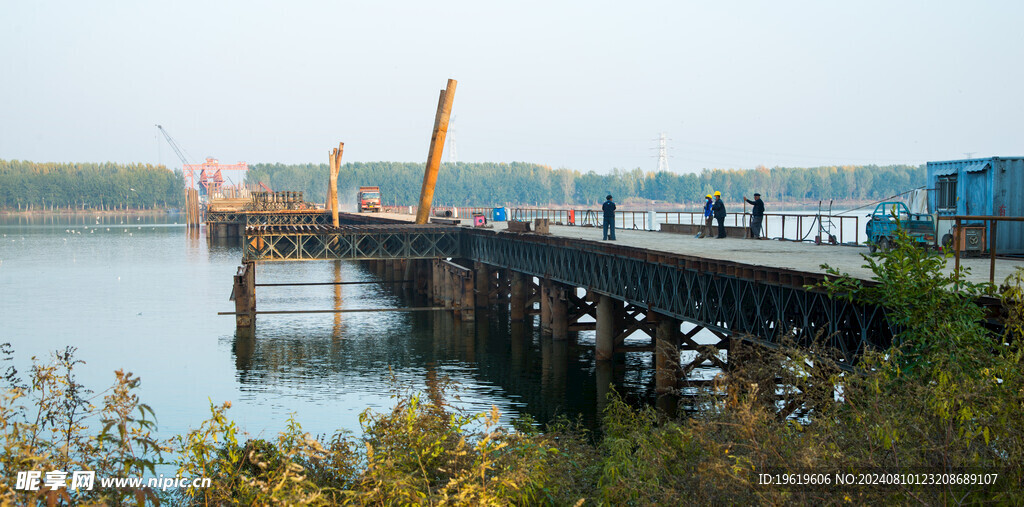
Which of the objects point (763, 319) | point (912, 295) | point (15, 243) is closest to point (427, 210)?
point (763, 319)

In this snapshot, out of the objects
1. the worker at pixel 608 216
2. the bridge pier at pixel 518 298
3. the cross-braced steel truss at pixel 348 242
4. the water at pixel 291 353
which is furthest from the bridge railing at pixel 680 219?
the water at pixel 291 353

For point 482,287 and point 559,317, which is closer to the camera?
point 559,317

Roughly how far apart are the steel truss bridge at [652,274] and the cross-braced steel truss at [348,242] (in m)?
0.05

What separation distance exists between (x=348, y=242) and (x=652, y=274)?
73.2 feet

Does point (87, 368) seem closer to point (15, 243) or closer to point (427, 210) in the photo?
point (427, 210)

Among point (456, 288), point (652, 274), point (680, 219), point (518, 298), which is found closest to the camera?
point (652, 274)

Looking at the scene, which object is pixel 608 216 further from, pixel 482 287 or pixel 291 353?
pixel 482 287

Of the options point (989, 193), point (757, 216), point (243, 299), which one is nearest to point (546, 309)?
point (757, 216)

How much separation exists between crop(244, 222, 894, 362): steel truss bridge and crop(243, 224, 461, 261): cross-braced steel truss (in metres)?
0.05

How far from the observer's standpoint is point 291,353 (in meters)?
Answer: 36.0

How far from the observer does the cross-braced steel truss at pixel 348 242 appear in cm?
4228

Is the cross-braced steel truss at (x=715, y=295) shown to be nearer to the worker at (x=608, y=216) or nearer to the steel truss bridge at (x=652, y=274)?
the steel truss bridge at (x=652, y=274)

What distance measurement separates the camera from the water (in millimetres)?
27125

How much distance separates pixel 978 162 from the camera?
24984 mm
